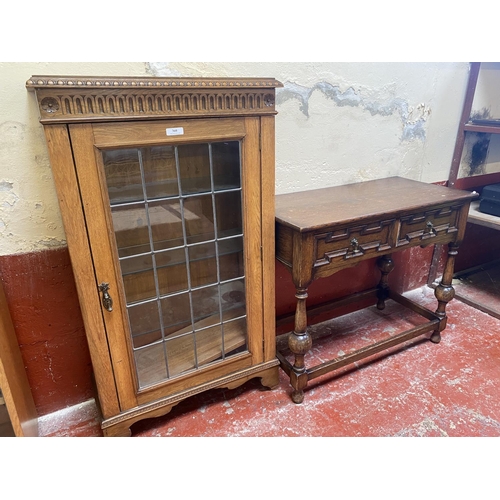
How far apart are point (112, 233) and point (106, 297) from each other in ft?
0.79

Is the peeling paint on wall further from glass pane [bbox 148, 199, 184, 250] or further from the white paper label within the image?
glass pane [bbox 148, 199, 184, 250]

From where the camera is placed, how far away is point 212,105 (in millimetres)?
1346

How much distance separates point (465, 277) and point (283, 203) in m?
1.99

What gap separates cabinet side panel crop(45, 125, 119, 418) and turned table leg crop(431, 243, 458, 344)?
6.00 feet

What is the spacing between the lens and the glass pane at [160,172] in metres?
1.34

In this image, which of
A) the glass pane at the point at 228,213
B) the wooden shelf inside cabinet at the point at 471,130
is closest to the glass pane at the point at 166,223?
the glass pane at the point at 228,213

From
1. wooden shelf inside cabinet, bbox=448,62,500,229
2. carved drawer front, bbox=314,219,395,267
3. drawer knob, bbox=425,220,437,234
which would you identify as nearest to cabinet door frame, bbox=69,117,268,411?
carved drawer front, bbox=314,219,395,267

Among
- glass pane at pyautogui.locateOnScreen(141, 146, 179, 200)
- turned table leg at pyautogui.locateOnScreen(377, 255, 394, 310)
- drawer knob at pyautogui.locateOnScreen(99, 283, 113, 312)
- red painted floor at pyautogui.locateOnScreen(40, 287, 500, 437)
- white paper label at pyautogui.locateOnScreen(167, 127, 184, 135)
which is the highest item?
white paper label at pyautogui.locateOnScreen(167, 127, 184, 135)

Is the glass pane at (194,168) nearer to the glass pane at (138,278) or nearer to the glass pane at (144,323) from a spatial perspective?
the glass pane at (138,278)

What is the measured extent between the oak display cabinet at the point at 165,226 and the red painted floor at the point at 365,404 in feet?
0.56

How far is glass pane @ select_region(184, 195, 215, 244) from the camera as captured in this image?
1.47 meters

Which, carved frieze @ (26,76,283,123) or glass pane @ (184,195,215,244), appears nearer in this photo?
carved frieze @ (26,76,283,123)

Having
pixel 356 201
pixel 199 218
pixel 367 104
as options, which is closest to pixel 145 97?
pixel 199 218
